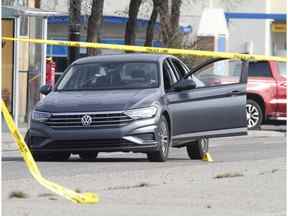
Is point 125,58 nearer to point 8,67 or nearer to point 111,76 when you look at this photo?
point 111,76

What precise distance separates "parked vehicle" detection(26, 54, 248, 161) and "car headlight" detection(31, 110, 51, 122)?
0.05 feet

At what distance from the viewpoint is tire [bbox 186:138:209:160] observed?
16500mm

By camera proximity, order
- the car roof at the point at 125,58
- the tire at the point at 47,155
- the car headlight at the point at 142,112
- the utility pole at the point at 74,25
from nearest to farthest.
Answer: the car headlight at the point at 142,112, the tire at the point at 47,155, the car roof at the point at 125,58, the utility pole at the point at 74,25

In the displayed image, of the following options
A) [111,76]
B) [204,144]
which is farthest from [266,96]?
[111,76]

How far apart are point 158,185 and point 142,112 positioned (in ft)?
10.3

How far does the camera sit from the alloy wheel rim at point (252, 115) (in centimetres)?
2628

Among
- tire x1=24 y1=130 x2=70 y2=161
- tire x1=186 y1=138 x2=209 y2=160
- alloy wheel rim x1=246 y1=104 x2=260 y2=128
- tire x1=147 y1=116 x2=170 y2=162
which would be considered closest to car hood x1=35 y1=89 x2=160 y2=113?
tire x1=147 y1=116 x2=170 y2=162

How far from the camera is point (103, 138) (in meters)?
14.6

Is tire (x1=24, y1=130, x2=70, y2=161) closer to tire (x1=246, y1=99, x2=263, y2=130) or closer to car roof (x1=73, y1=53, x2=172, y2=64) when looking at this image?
car roof (x1=73, y1=53, x2=172, y2=64)

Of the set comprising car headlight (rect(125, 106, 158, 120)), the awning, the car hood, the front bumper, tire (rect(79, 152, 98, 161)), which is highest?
the awning

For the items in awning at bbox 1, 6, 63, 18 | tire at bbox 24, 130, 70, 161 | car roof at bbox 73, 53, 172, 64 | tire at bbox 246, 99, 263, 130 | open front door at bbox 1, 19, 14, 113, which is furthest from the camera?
tire at bbox 246, 99, 263, 130

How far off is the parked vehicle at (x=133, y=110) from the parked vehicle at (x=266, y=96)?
9.66 meters

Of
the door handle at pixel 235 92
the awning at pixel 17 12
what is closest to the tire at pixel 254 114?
the awning at pixel 17 12

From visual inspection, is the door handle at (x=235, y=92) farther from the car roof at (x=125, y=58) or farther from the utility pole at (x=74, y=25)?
the utility pole at (x=74, y=25)
